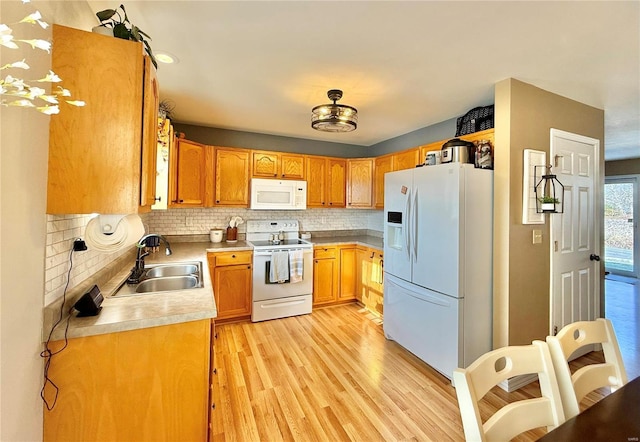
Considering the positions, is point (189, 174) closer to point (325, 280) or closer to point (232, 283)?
point (232, 283)

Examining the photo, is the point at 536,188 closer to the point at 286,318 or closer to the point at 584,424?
the point at 584,424

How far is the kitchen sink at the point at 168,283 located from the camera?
2.07 metres

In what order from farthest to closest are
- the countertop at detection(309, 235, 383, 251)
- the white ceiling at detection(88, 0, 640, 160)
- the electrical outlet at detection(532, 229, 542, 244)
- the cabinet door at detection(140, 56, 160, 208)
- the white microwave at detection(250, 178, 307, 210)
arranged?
1. the countertop at detection(309, 235, 383, 251)
2. the white microwave at detection(250, 178, 307, 210)
3. the electrical outlet at detection(532, 229, 542, 244)
4. the white ceiling at detection(88, 0, 640, 160)
5. the cabinet door at detection(140, 56, 160, 208)

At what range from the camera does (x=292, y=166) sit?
3918mm

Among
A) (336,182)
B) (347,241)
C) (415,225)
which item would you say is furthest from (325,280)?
(415,225)

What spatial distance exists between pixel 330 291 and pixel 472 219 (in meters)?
2.23

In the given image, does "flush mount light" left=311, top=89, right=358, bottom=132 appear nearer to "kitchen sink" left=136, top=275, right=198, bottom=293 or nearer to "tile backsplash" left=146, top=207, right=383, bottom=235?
"kitchen sink" left=136, top=275, right=198, bottom=293

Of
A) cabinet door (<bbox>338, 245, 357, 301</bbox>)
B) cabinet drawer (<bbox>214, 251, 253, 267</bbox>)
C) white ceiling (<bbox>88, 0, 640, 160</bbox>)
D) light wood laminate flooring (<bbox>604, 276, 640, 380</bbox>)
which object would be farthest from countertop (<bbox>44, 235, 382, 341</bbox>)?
light wood laminate flooring (<bbox>604, 276, 640, 380</bbox>)

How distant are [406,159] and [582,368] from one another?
8.96ft

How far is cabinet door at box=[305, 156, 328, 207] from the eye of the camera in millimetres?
4039

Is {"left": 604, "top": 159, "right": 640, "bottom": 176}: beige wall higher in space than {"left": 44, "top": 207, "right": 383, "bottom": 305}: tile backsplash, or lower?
higher

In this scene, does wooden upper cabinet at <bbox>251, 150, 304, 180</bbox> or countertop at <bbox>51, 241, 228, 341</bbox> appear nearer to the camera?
countertop at <bbox>51, 241, 228, 341</bbox>

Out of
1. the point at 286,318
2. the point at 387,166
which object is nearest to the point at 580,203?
the point at 387,166

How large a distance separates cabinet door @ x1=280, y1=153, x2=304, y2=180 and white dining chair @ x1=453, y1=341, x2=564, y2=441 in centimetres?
330
